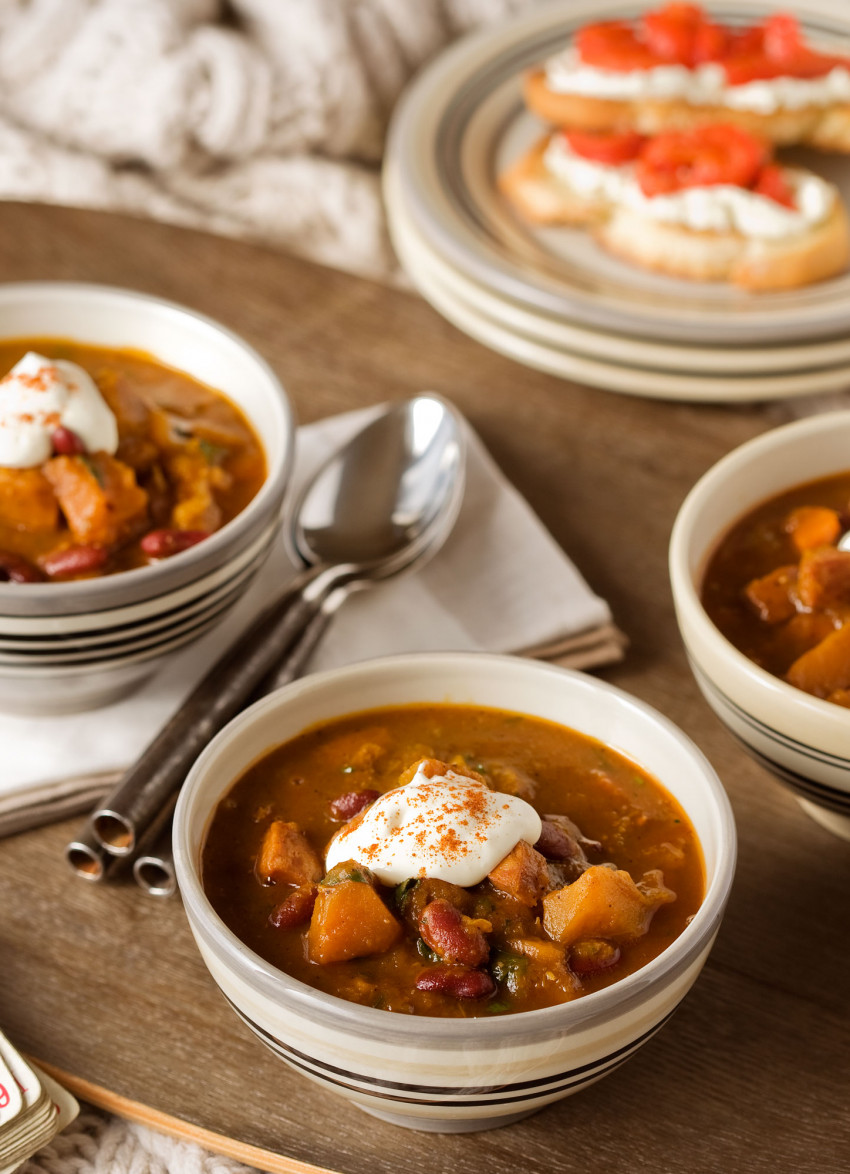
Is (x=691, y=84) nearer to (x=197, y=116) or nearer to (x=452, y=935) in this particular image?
(x=197, y=116)

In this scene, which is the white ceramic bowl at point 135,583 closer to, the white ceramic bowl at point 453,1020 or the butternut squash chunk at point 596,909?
the white ceramic bowl at point 453,1020

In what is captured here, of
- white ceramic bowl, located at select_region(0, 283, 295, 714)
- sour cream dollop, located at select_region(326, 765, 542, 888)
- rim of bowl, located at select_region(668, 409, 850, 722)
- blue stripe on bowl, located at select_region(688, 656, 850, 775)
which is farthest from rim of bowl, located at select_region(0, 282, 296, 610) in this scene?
blue stripe on bowl, located at select_region(688, 656, 850, 775)

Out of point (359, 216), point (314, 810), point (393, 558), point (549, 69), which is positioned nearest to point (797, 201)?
point (549, 69)

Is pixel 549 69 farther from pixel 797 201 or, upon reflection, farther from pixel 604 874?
pixel 604 874

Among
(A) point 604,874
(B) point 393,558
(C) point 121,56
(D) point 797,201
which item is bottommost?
(D) point 797,201

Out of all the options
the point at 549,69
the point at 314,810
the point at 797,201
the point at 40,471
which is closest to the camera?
the point at 314,810

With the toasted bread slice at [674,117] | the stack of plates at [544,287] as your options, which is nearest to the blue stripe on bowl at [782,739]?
the stack of plates at [544,287]
